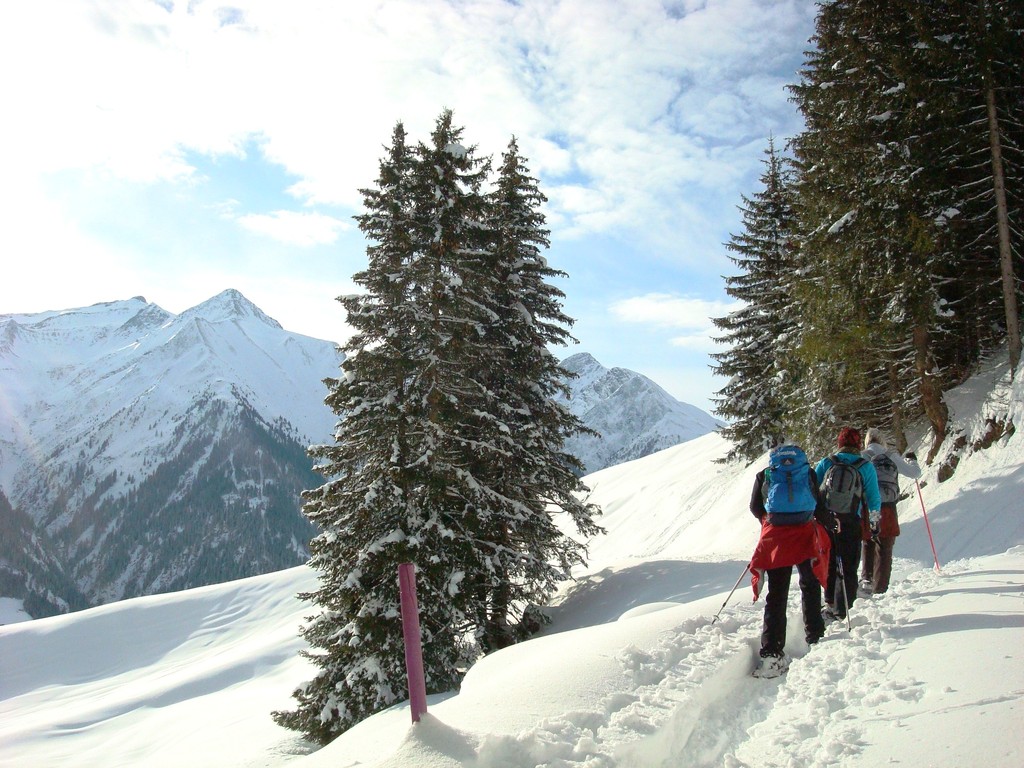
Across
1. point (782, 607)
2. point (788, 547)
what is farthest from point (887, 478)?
point (782, 607)

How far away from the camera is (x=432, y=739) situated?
4.05m

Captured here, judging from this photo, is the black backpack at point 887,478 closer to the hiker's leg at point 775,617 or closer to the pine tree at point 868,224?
the hiker's leg at point 775,617

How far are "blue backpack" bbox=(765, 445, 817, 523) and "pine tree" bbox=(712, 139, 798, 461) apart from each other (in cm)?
1620

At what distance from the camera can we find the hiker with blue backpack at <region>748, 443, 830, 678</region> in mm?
5391

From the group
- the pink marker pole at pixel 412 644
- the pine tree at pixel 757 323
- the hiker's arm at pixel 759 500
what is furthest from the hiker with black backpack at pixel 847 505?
the pine tree at pixel 757 323

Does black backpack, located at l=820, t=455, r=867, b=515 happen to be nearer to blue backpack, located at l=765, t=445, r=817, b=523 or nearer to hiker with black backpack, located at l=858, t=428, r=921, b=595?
hiker with black backpack, located at l=858, t=428, r=921, b=595

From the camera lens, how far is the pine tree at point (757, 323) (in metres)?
21.6

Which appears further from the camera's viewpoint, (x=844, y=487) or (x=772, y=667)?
(x=844, y=487)

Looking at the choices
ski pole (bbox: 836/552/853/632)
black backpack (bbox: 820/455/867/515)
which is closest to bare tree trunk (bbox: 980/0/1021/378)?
black backpack (bbox: 820/455/867/515)

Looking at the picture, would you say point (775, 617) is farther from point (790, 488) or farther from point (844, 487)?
point (844, 487)

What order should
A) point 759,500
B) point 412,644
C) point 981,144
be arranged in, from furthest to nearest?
point 981,144 < point 759,500 < point 412,644

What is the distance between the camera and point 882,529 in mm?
7465

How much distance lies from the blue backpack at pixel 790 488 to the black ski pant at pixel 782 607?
51cm

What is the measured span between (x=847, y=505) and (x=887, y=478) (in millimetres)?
1561
